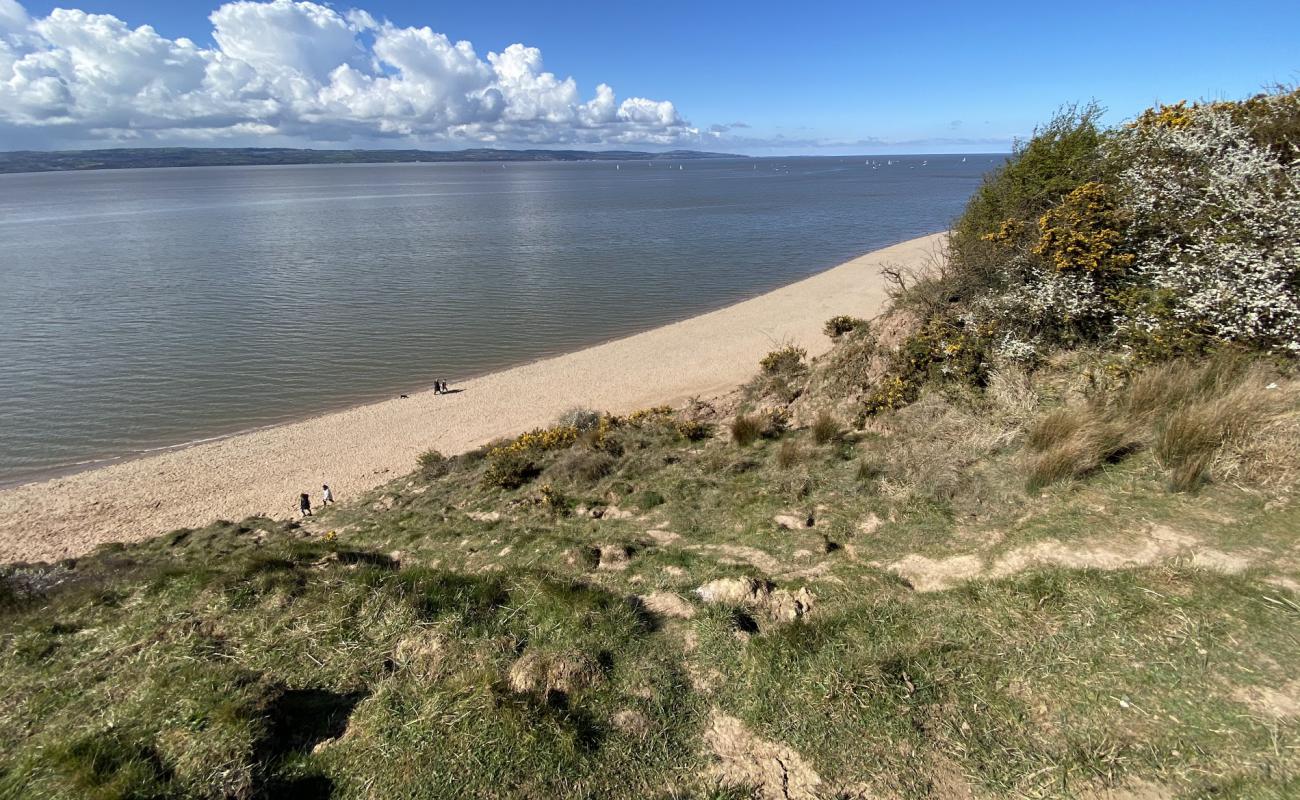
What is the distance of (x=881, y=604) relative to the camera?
5820mm

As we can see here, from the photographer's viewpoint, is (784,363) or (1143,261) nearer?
(1143,261)

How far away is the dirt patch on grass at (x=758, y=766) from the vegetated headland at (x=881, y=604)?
0.02m

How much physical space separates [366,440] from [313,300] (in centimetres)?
2337

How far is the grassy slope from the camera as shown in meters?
4.16

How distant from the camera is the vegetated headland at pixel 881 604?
4262 mm

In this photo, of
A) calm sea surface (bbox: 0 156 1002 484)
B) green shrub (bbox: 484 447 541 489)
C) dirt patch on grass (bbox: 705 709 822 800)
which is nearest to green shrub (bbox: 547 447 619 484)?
green shrub (bbox: 484 447 541 489)

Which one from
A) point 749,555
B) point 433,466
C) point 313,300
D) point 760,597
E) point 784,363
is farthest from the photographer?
point 313,300

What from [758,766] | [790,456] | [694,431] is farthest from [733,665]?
[694,431]

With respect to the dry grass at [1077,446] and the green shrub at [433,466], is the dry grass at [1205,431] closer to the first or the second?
the dry grass at [1077,446]

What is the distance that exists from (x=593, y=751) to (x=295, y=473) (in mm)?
18601

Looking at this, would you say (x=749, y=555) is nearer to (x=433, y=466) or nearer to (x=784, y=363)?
(x=784, y=363)

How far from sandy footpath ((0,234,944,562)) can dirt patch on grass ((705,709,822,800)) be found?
16083 millimetres

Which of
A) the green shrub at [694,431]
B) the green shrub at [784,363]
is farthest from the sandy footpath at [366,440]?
the green shrub at [694,431]

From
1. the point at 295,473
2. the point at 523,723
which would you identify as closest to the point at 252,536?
the point at 295,473
